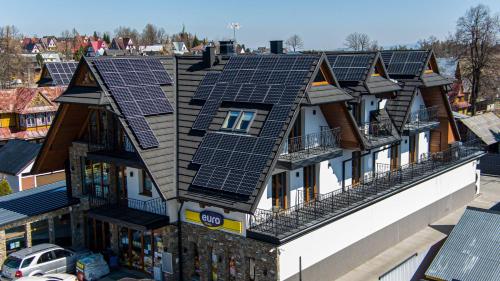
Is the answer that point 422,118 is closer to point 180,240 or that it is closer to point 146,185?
point 180,240

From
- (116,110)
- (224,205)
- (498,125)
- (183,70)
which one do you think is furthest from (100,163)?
(498,125)

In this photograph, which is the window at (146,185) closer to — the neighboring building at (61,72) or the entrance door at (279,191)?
the entrance door at (279,191)

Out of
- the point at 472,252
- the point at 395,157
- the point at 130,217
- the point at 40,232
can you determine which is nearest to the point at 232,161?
the point at 130,217

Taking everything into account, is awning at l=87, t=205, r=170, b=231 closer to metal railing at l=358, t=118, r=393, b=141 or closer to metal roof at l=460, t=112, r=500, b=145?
metal railing at l=358, t=118, r=393, b=141

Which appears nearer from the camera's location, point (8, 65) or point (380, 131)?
point (380, 131)

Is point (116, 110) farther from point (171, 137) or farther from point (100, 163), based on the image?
point (100, 163)

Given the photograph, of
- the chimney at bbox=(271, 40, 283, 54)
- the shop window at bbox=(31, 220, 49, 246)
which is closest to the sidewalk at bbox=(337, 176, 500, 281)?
the chimney at bbox=(271, 40, 283, 54)
